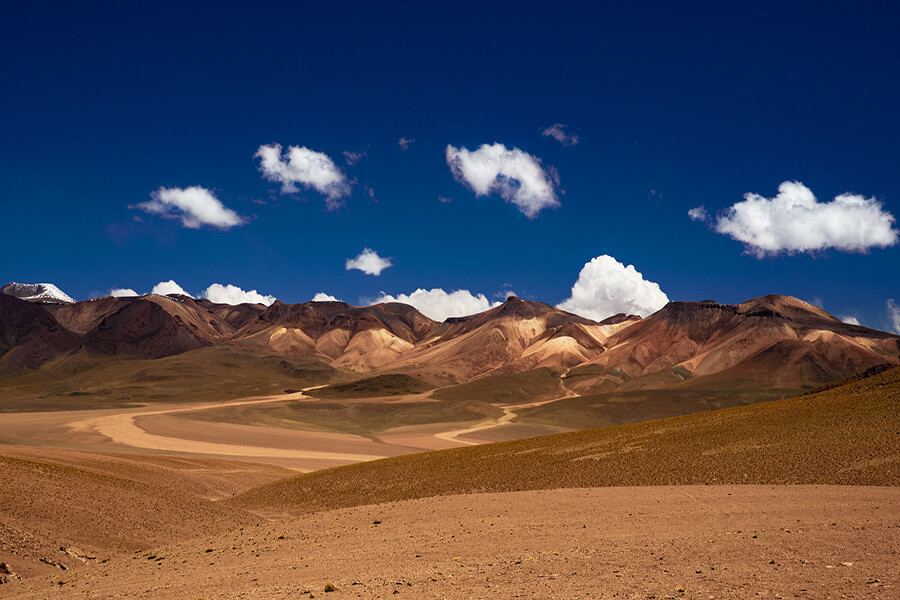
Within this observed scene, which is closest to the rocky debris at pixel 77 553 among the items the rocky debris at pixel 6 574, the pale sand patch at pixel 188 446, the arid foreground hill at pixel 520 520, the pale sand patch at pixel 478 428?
the arid foreground hill at pixel 520 520

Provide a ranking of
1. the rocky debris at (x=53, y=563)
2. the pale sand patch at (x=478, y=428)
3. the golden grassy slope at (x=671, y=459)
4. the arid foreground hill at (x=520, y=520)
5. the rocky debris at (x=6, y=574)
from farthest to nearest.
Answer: the pale sand patch at (x=478, y=428) → the golden grassy slope at (x=671, y=459) → the rocky debris at (x=53, y=563) → the rocky debris at (x=6, y=574) → the arid foreground hill at (x=520, y=520)

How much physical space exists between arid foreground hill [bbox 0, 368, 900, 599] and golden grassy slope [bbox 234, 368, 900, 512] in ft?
0.68

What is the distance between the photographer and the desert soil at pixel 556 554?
49.7 feet

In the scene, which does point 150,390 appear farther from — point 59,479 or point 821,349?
point 821,349

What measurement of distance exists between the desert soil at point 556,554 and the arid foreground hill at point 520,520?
101 mm

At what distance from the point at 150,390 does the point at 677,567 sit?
19703cm

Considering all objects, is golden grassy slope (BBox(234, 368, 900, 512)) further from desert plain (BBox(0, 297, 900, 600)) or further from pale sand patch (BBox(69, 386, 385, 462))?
pale sand patch (BBox(69, 386, 385, 462))

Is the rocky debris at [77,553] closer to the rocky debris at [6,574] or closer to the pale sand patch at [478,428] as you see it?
the rocky debris at [6,574]

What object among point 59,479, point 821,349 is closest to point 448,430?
point 59,479

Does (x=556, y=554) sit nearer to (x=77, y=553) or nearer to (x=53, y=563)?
(x=53, y=563)

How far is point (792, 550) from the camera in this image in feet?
58.7

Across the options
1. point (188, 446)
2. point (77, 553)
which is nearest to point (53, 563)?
point (77, 553)

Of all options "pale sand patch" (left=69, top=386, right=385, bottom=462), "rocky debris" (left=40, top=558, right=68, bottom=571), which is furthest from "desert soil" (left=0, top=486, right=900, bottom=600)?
"pale sand patch" (left=69, top=386, right=385, bottom=462)

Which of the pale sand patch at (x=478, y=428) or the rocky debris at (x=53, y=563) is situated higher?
the rocky debris at (x=53, y=563)
